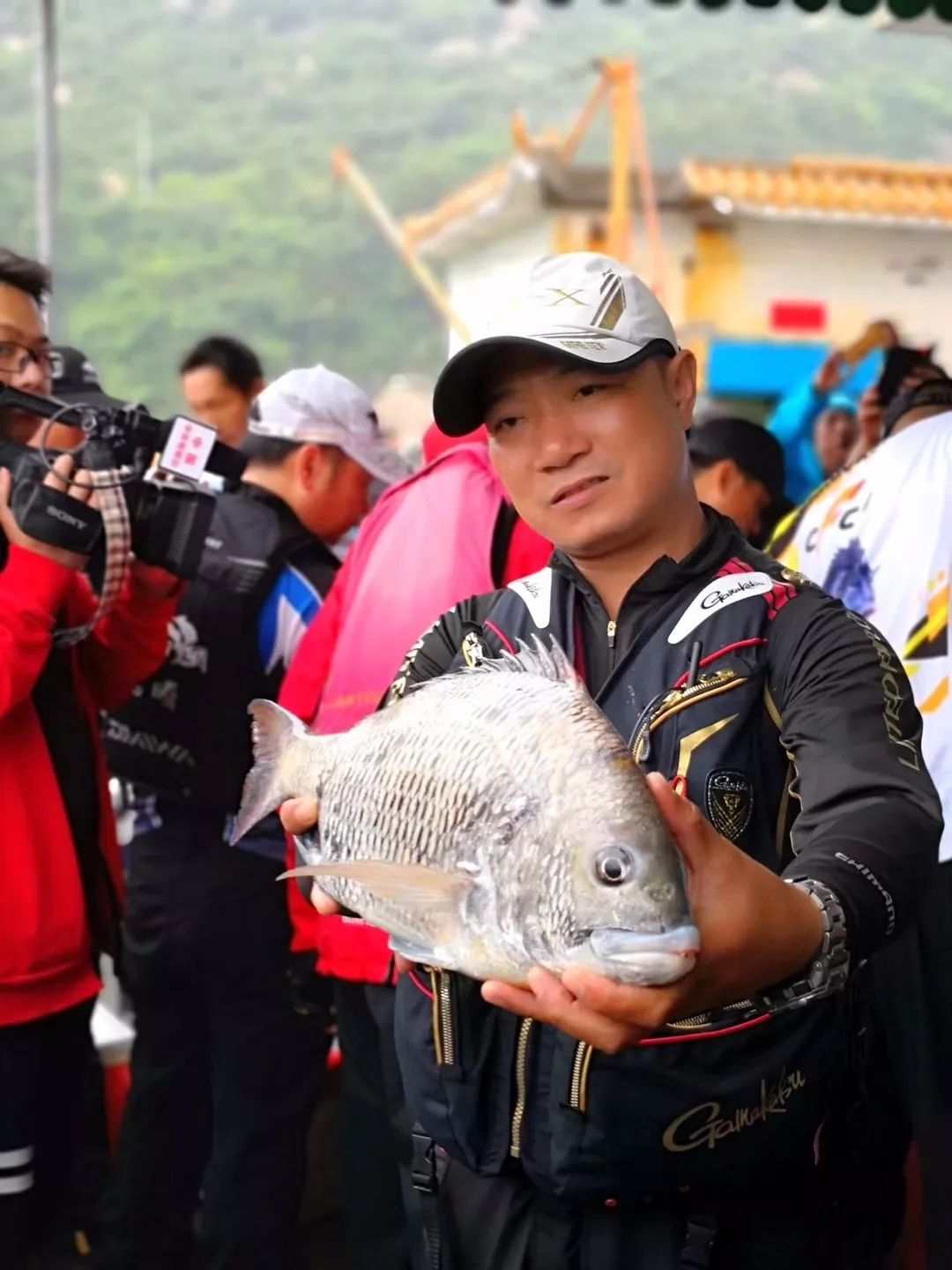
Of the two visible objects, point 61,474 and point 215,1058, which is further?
point 215,1058

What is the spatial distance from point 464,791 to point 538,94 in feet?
241

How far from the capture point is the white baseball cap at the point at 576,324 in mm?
1709

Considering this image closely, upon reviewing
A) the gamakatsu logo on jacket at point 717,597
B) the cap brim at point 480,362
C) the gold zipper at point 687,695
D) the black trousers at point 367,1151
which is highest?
the cap brim at point 480,362

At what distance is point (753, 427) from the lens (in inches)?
182

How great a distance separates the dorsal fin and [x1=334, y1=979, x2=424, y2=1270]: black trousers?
173cm

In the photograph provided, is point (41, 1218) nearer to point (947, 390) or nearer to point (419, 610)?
point (419, 610)

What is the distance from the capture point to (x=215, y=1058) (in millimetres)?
3727

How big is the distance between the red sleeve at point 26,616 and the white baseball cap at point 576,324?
1.07 m

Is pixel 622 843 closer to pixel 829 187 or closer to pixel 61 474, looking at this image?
pixel 61 474

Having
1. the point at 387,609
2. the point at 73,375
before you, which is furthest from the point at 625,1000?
the point at 73,375

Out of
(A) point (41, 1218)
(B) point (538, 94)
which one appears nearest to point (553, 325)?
(A) point (41, 1218)

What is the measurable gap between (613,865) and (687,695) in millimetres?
464

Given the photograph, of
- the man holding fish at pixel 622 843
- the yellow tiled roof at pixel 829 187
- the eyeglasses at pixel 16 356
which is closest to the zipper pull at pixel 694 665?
the man holding fish at pixel 622 843

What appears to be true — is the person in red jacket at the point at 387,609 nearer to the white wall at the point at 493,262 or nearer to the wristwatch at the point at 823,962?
the wristwatch at the point at 823,962
